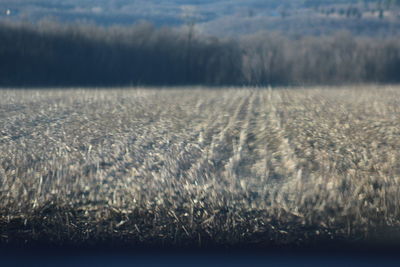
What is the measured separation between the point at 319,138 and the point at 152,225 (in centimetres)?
494

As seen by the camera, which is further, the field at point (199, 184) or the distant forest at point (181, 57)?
the distant forest at point (181, 57)

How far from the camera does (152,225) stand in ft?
19.8

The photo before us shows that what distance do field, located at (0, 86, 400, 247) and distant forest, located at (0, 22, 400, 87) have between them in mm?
16443

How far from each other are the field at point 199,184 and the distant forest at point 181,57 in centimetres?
1644

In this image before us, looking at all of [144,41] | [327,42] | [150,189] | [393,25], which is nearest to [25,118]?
[150,189]

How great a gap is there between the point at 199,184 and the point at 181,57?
23053mm

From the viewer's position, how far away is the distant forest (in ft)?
88.1

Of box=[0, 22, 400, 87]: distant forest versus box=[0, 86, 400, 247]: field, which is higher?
box=[0, 86, 400, 247]: field

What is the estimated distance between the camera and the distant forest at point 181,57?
26.9 meters

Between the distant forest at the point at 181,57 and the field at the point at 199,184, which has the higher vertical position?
the field at the point at 199,184

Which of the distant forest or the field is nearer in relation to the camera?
the field

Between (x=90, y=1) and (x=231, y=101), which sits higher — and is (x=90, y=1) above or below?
above

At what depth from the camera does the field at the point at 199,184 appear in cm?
596

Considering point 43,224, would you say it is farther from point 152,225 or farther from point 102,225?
point 152,225
